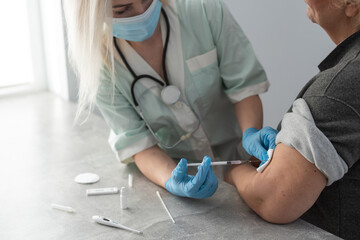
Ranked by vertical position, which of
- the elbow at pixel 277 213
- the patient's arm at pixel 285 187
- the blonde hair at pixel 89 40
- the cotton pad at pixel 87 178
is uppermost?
the blonde hair at pixel 89 40

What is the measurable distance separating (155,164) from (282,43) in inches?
38.6

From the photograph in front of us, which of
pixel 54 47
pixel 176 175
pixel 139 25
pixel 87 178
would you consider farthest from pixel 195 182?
pixel 54 47

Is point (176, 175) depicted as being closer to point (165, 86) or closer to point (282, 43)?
point (165, 86)

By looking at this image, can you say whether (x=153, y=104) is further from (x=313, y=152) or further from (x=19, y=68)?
(x=19, y=68)

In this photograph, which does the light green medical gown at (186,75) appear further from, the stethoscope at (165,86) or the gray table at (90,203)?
the gray table at (90,203)

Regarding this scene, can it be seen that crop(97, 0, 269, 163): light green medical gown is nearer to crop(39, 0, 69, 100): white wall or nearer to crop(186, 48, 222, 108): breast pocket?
crop(186, 48, 222, 108): breast pocket

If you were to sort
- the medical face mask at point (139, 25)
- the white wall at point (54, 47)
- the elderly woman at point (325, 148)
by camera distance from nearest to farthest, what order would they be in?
the elderly woman at point (325, 148)
the medical face mask at point (139, 25)
the white wall at point (54, 47)

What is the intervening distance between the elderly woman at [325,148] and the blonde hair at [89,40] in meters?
0.64

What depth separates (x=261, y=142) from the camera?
1.47 meters

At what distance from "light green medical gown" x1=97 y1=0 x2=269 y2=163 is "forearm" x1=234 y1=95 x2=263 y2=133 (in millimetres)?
25

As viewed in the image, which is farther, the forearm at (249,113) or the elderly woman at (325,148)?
the forearm at (249,113)

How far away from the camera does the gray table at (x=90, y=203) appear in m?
1.29

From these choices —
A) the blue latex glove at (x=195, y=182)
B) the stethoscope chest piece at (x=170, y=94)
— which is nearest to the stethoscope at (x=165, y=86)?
the stethoscope chest piece at (x=170, y=94)

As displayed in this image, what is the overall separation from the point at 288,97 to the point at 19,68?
5.40 feet
